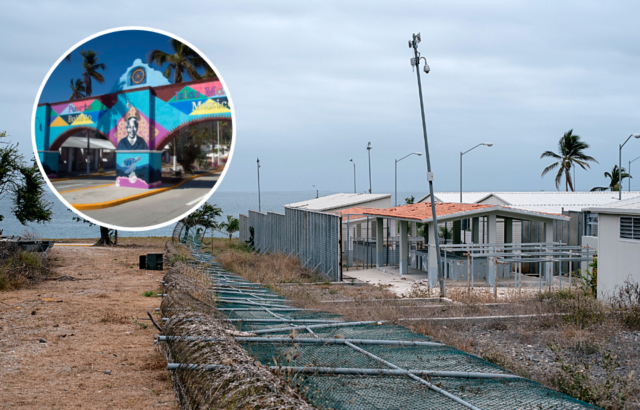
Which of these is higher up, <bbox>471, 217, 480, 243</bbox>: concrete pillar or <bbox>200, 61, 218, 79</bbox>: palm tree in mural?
<bbox>200, 61, 218, 79</bbox>: palm tree in mural

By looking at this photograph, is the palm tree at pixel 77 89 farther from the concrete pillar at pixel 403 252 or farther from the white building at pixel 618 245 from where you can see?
the concrete pillar at pixel 403 252

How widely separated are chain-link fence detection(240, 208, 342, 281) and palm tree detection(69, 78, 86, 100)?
1341cm

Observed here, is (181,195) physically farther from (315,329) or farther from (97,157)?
(315,329)

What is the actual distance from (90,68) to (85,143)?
3.71ft

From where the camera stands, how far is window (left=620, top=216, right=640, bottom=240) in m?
13.6

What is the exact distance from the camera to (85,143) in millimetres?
7641

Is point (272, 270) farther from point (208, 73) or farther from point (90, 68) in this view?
point (90, 68)

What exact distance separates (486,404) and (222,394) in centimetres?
268

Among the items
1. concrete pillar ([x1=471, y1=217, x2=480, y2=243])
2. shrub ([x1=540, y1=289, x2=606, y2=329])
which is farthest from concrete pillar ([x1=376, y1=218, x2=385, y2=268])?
shrub ([x1=540, y1=289, x2=606, y2=329])

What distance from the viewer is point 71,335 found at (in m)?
10.3

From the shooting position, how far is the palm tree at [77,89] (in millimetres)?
7617

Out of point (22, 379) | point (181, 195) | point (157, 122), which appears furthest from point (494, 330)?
point (22, 379)

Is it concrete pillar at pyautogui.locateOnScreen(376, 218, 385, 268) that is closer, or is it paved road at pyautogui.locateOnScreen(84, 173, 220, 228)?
paved road at pyautogui.locateOnScreen(84, 173, 220, 228)

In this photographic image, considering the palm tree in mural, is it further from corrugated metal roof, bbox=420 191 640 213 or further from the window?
corrugated metal roof, bbox=420 191 640 213
